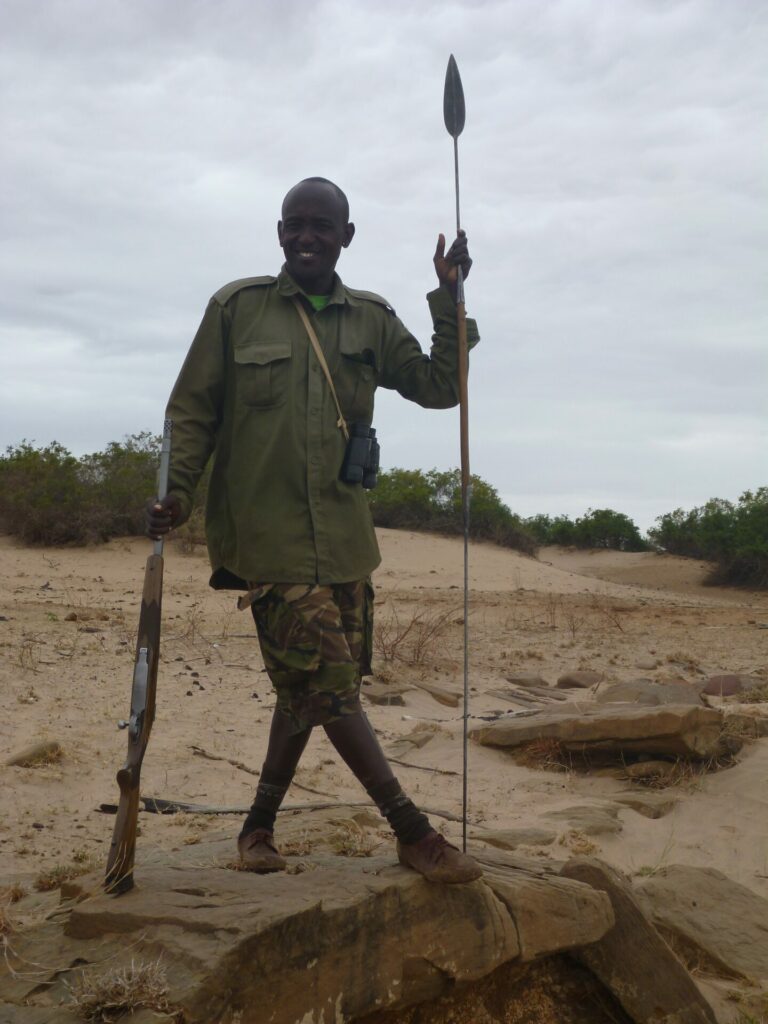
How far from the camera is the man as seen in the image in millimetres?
2828

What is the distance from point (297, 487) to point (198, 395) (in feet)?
1.39

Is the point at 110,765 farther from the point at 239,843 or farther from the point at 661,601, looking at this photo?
the point at 661,601

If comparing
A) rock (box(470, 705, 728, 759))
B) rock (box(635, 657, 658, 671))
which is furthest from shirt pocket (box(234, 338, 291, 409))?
rock (box(635, 657, 658, 671))

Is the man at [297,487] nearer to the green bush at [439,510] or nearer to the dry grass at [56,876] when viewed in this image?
the dry grass at [56,876]

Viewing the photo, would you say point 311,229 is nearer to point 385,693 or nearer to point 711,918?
point 711,918

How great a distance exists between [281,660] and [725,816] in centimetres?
291

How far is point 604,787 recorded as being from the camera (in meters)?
5.23

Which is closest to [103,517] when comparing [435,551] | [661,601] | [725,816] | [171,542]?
[171,542]

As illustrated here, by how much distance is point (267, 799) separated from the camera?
10.1ft

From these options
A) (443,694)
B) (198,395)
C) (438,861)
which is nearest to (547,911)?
(438,861)

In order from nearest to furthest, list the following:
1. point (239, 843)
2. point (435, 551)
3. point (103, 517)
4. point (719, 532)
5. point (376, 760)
Result: point (376, 760) < point (239, 843) < point (103, 517) < point (435, 551) < point (719, 532)

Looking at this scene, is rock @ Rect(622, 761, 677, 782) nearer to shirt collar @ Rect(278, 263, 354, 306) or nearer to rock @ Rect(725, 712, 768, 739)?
rock @ Rect(725, 712, 768, 739)

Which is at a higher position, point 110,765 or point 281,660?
point 281,660

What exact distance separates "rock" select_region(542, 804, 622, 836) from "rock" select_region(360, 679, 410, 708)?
7.23 feet
